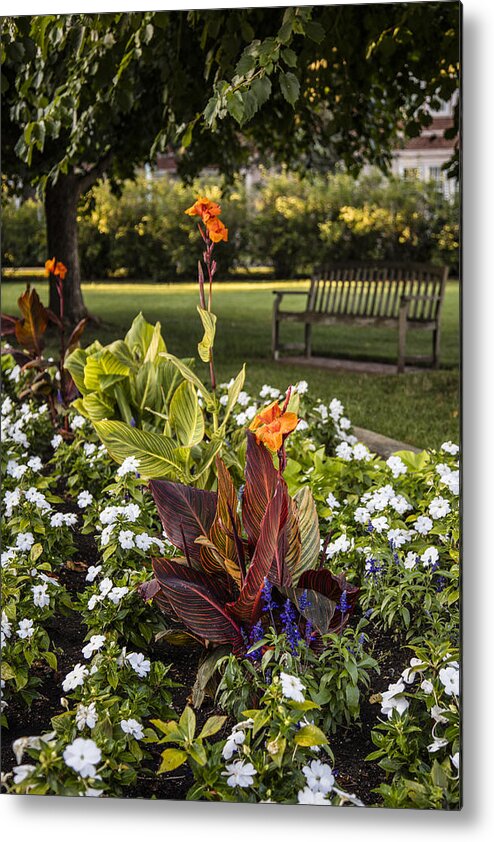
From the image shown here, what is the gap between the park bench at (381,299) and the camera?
13.4 feet

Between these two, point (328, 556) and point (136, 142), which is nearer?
point (328, 556)

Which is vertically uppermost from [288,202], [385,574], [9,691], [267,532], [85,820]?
[288,202]

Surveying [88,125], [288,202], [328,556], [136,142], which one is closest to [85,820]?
[328,556]

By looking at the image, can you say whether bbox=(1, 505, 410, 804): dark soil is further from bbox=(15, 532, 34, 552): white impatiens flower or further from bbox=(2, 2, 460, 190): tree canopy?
bbox=(2, 2, 460, 190): tree canopy

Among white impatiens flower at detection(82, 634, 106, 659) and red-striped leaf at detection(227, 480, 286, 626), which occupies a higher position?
red-striped leaf at detection(227, 480, 286, 626)

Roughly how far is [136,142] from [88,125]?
154 centimetres

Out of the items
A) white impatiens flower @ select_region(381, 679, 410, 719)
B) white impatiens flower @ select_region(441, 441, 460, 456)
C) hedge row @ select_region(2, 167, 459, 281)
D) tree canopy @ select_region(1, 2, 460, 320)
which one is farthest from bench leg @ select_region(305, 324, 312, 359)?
white impatiens flower @ select_region(381, 679, 410, 719)

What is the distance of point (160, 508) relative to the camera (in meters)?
1.73

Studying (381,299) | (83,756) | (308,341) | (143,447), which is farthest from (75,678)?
(308,341)

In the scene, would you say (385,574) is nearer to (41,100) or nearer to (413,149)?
(41,100)

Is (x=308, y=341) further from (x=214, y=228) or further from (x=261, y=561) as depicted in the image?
(x=261, y=561)

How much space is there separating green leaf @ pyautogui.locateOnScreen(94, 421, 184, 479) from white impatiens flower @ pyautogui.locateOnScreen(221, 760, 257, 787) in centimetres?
72

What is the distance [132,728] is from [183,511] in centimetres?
38

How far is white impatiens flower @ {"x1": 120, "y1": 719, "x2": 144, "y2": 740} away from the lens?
161cm
